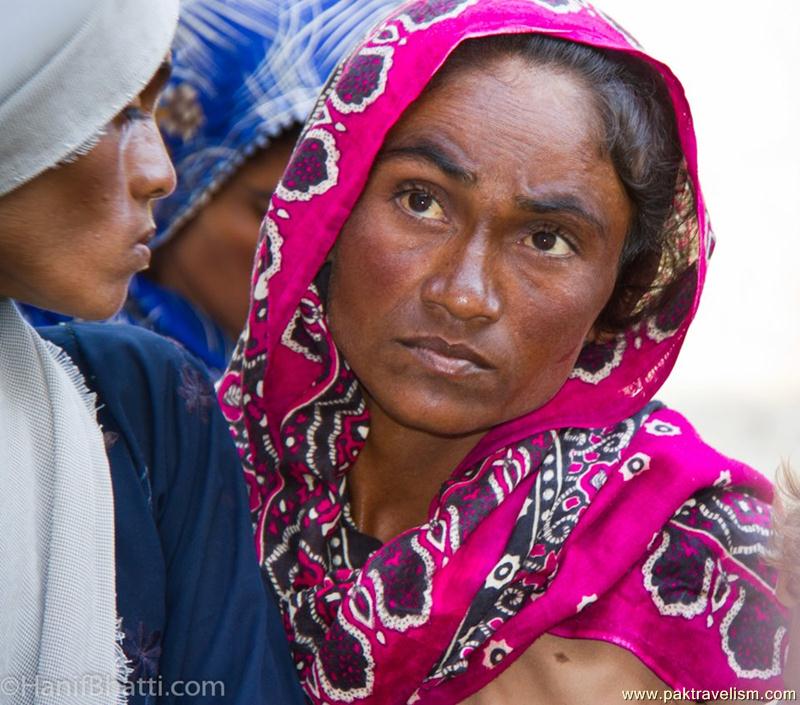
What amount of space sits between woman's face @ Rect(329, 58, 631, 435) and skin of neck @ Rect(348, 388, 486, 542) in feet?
0.69

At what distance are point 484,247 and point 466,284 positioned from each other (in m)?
0.10

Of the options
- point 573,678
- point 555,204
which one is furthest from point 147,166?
point 573,678

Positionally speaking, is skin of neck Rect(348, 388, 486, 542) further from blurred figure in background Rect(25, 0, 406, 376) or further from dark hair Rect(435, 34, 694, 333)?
blurred figure in background Rect(25, 0, 406, 376)

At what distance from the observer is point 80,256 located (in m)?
2.01

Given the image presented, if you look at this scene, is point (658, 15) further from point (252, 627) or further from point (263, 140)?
point (252, 627)

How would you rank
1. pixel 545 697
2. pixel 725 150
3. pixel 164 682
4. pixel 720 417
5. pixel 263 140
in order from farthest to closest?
1. pixel 725 150
2. pixel 720 417
3. pixel 263 140
4. pixel 545 697
5. pixel 164 682

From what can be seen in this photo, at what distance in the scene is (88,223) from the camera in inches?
79.1

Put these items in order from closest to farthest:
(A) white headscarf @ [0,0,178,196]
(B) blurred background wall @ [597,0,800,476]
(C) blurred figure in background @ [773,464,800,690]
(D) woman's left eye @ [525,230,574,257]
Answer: (A) white headscarf @ [0,0,178,196] < (C) blurred figure in background @ [773,464,800,690] < (D) woman's left eye @ [525,230,574,257] < (B) blurred background wall @ [597,0,800,476]

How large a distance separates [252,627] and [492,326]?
0.72 metres

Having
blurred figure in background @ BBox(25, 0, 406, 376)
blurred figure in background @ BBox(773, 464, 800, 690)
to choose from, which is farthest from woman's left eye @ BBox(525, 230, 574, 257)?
blurred figure in background @ BBox(25, 0, 406, 376)

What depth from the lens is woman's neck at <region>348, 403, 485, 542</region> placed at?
105 inches

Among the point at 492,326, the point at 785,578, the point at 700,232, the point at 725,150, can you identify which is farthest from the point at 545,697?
the point at 725,150

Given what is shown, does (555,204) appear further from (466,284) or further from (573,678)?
(573,678)

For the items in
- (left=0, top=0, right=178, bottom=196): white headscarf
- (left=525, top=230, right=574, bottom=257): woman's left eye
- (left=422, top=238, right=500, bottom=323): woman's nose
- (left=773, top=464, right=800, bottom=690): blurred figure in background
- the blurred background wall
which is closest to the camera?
(left=0, top=0, right=178, bottom=196): white headscarf
